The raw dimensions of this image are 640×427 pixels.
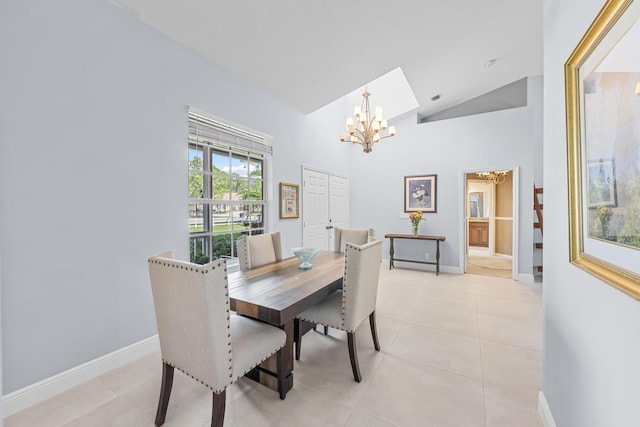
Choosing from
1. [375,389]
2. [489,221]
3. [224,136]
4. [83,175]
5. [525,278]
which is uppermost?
[224,136]

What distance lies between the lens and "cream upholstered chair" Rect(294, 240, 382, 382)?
6.15 ft

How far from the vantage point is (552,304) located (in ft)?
4.76

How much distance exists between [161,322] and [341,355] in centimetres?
145

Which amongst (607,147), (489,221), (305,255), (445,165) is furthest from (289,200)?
(489,221)

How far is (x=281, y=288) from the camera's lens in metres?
1.82

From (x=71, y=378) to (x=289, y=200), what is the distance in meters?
2.92

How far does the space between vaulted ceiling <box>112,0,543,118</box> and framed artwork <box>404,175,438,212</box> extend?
1839 mm

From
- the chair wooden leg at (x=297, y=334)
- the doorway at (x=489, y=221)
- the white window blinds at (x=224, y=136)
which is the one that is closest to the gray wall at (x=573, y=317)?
the chair wooden leg at (x=297, y=334)

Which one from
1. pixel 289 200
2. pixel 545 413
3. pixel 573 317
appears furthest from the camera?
pixel 289 200

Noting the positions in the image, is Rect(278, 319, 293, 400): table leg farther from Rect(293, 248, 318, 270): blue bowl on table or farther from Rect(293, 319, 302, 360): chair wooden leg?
Rect(293, 248, 318, 270): blue bowl on table

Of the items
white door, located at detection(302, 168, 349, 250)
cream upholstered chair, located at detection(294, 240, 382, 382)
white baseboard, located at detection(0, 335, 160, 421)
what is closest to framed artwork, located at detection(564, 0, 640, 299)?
cream upholstered chair, located at detection(294, 240, 382, 382)

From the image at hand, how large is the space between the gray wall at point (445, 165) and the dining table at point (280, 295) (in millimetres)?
3609

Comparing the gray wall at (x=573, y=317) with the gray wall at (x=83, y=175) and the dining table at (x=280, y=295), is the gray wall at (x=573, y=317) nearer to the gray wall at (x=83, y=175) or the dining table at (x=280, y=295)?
the dining table at (x=280, y=295)

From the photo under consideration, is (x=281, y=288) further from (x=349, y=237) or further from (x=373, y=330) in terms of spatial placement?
(x=349, y=237)
